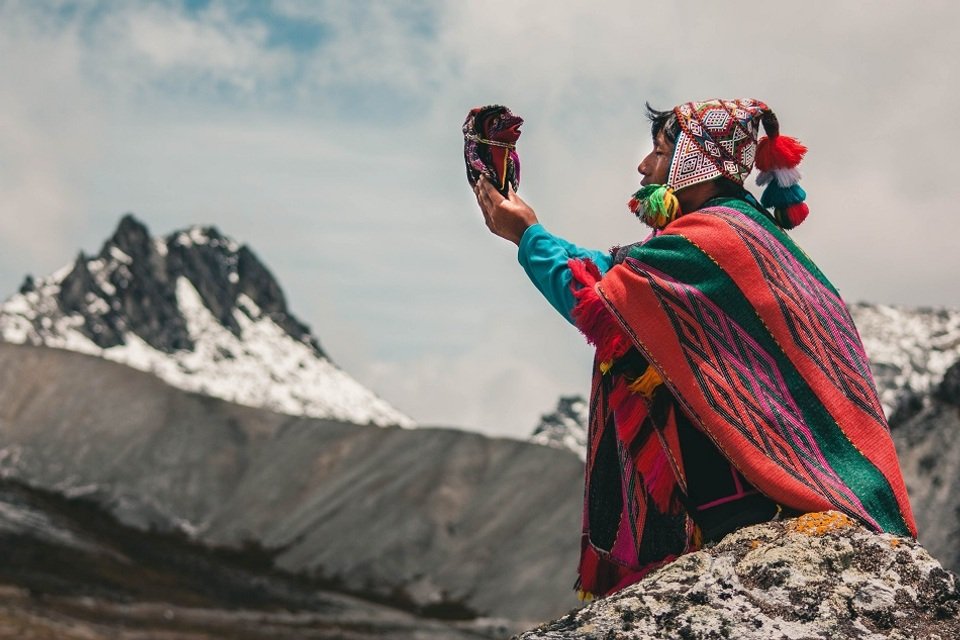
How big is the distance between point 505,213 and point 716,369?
0.81 m

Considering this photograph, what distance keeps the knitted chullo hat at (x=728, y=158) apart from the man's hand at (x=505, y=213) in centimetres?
30

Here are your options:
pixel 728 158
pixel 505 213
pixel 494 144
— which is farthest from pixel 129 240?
pixel 728 158

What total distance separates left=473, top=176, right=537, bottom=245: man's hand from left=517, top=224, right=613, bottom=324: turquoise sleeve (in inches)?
1.7

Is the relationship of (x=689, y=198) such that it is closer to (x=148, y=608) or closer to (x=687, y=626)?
(x=687, y=626)

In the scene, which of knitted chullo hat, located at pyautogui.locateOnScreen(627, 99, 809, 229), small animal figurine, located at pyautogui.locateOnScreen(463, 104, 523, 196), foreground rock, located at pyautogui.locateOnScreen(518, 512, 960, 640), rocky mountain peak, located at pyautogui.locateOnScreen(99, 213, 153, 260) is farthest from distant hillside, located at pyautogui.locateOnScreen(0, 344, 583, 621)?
rocky mountain peak, located at pyautogui.locateOnScreen(99, 213, 153, 260)

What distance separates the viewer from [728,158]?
340 centimetres

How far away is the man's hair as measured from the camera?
3.51 metres

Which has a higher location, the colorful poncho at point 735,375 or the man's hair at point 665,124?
the man's hair at point 665,124

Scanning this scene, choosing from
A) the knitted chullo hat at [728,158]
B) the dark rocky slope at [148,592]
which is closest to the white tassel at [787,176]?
the knitted chullo hat at [728,158]

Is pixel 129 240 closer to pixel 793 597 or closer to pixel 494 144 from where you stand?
pixel 494 144

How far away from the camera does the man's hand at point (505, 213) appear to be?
351cm

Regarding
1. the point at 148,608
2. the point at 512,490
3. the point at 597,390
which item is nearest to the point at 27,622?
the point at 148,608

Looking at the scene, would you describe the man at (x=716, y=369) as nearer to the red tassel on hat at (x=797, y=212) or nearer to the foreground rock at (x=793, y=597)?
the red tassel on hat at (x=797, y=212)

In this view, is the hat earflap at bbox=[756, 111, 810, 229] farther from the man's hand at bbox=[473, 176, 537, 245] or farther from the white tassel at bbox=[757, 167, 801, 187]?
the man's hand at bbox=[473, 176, 537, 245]
